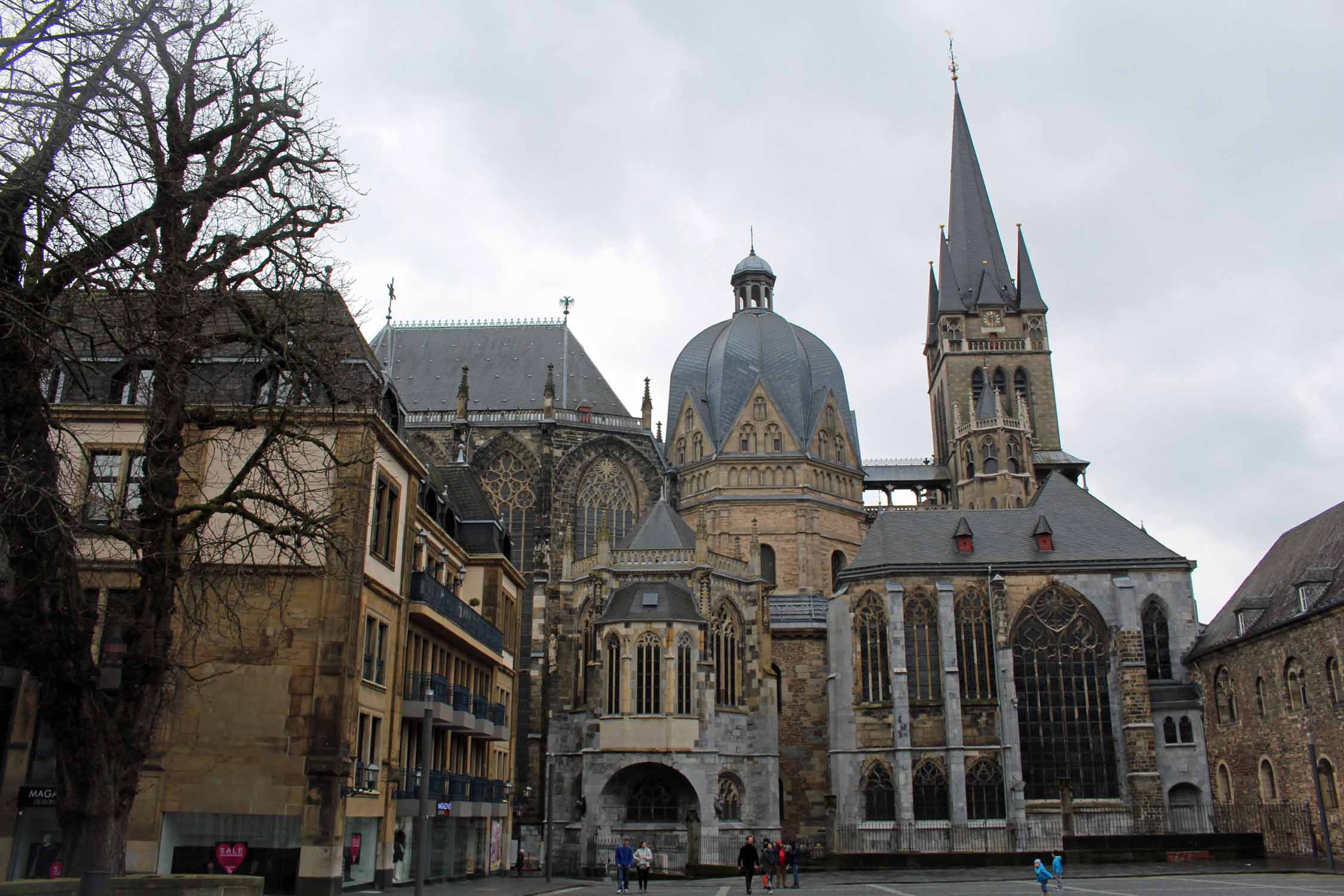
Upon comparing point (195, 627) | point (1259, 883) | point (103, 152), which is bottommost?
point (1259, 883)

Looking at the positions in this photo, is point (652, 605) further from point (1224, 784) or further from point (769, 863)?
point (1224, 784)

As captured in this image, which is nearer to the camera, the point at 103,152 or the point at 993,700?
the point at 103,152

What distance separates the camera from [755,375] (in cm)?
6072

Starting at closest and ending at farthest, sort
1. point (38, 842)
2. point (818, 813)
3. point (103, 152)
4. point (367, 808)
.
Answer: point (103, 152) < point (38, 842) < point (367, 808) < point (818, 813)

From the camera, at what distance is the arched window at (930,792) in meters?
42.2

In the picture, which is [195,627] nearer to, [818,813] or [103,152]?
[103,152]

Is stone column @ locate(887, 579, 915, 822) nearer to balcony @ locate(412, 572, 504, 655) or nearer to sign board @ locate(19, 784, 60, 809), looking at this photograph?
balcony @ locate(412, 572, 504, 655)

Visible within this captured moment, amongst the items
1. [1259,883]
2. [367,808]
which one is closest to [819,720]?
[1259,883]

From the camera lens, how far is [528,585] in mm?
49719

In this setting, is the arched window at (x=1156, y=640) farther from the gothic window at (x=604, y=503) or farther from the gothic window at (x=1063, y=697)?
the gothic window at (x=604, y=503)

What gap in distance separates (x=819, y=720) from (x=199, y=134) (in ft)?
124

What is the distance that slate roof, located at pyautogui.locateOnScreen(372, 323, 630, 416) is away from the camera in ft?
184

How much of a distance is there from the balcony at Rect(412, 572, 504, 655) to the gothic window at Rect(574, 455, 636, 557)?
1858 centimetres

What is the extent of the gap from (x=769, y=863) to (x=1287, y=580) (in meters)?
22.3
